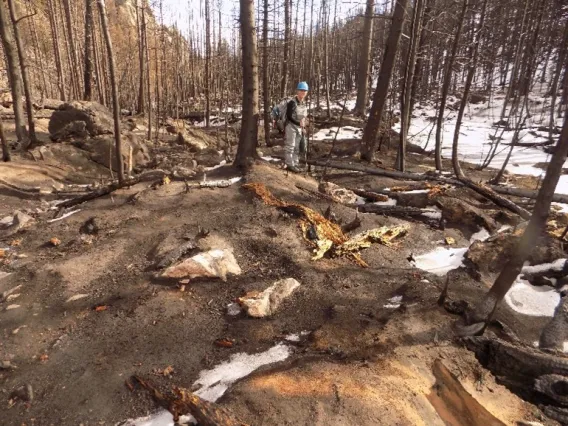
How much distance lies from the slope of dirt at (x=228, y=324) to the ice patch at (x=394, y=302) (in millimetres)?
75

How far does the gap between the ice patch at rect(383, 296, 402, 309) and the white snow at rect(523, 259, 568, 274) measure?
2.47 meters

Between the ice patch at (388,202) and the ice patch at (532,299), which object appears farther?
the ice patch at (388,202)

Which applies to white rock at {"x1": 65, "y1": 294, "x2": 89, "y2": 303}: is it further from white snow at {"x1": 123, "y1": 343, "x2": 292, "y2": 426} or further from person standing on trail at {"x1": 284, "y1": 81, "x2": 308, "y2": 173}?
person standing on trail at {"x1": 284, "y1": 81, "x2": 308, "y2": 173}

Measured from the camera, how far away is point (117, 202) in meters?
7.54

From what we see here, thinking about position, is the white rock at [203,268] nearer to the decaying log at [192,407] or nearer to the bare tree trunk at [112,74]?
the decaying log at [192,407]

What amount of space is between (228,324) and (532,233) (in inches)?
129

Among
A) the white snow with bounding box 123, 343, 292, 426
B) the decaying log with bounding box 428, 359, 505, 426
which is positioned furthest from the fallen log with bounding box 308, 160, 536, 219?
the white snow with bounding box 123, 343, 292, 426

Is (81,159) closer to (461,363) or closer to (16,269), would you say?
(16,269)

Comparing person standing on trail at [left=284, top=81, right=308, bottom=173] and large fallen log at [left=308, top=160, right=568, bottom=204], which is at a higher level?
person standing on trail at [left=284, top=81, right=308, bottom=173]

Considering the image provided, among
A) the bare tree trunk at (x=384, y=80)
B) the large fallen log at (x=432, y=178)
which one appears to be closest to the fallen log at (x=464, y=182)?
the large fallen log at (x=432, y=178)

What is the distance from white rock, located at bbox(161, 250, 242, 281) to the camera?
4.98 meters

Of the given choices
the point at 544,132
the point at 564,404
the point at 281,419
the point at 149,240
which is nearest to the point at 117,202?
the point at 149,240

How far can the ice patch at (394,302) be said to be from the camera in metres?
4.55

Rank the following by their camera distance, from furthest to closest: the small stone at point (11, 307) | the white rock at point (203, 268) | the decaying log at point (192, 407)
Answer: the white rock at point (203, 268)
the small stone at point (11, 307)
the decaying log at point (192, 407)
